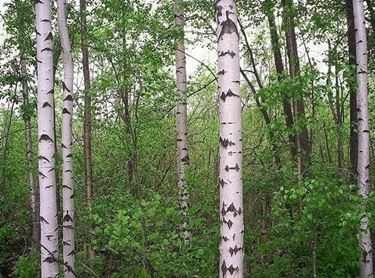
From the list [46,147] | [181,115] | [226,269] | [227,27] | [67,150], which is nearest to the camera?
[226,269]

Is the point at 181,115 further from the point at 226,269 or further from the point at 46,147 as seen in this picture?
the point at 226,269

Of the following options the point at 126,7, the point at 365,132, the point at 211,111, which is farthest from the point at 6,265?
the point at 211,111

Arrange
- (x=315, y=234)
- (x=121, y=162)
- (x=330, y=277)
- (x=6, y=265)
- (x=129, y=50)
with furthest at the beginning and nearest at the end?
(x=121, y=162), (x=6, y=265), (x=129, y=50), (x=330, y=277), (x=315, y=234)

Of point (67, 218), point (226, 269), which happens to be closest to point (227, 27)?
point (226, 269)

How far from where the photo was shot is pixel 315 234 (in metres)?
5.86

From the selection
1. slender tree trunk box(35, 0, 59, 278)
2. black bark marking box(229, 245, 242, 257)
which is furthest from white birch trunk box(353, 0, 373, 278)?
slender tree trunk box(35, 0, 59, 278)

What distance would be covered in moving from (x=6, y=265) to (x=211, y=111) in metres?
13.5

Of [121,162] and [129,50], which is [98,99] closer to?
[129,50]

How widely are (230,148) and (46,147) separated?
8.35 ft

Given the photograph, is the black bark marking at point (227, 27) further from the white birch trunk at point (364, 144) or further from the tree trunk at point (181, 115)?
the tree trunk at point (181, 115)

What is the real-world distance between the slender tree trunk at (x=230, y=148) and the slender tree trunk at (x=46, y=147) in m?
2.38

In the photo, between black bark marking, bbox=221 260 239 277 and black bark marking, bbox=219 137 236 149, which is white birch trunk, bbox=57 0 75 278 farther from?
black bark marking, bbox=219 137 236 149

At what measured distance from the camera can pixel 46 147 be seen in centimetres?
520

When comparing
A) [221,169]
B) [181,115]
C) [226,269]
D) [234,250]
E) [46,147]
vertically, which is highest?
[181,115]
